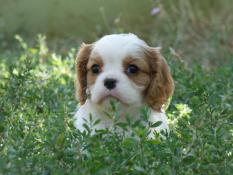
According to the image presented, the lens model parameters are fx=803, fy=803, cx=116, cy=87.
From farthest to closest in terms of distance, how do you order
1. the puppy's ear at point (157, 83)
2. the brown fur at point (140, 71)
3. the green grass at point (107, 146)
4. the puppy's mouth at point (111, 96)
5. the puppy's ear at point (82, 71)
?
the puppy's ear at point (82, 71), the puppy's ear at point (157, 83), the brown fur at point (140, 71), the puppy's mouth at point (111, 96), the green grass at point (107, 146)

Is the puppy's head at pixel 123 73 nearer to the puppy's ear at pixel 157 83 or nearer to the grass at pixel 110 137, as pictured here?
the puppy's ear at pixel 157 83

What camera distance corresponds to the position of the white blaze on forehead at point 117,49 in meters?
5.04

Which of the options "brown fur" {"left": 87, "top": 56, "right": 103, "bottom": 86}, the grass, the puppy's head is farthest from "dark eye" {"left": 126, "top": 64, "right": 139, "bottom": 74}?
the grass

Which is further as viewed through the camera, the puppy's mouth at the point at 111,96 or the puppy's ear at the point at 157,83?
the puppy's ear at the point at 157,83

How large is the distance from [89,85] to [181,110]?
0.62 metres

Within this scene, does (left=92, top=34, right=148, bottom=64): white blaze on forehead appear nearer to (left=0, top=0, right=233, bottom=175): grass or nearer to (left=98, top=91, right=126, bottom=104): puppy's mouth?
(left=98, top=91, right=126, bottom=104): puppy's mouth

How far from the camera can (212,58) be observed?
10.3 metres

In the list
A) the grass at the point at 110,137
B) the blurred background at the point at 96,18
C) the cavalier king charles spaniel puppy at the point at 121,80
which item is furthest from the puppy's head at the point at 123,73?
the blurred background at the point at 96,18

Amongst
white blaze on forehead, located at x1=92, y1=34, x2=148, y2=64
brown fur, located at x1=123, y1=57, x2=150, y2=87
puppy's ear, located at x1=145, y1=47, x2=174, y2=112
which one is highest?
white blaze on forehead, located at x1=92, y1=34, x2=148, y2=64

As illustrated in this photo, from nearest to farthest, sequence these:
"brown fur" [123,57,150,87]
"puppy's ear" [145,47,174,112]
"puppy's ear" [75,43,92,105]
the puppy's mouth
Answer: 1. the puppy's mouth
2. "brown fur" [123,57,150,87]
3. "puppy's ear" [145,47,174,112]
4. "puppy's ear" [75,43,92,105]

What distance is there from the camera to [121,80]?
496 centimetres

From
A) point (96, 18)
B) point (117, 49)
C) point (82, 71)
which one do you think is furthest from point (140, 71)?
point (96, 18)

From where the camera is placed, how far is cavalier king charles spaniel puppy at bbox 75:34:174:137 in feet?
16.3

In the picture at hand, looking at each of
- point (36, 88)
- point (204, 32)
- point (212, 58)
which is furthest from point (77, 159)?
point (204, 32)
